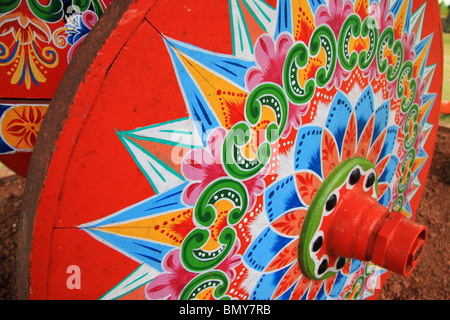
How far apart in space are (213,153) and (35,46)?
0.41m

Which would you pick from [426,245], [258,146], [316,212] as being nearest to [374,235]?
[316,212]

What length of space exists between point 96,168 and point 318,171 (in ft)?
1.41

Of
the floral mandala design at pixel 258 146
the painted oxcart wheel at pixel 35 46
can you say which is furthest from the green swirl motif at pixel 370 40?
the painted oxcart wheel at pixel 35 46

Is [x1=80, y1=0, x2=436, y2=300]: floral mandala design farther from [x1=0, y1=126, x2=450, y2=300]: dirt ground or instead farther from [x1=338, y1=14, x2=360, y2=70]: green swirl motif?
[x1=0, y1=126, x2=450, y2=300]: dirt ground

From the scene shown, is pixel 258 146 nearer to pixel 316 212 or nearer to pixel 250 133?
pixel 250 133

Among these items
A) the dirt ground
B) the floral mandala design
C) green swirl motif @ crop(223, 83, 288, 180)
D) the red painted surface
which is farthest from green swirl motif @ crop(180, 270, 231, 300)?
the dirt ground

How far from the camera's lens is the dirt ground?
1558 mm

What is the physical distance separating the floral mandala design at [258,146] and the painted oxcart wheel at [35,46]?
32 centimetres

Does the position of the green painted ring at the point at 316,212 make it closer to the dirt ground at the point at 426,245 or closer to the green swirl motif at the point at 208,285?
the green swirl motif at the point at 208,285

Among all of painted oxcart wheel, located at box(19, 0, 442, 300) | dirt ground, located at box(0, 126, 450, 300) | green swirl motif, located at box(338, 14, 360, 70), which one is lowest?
dirt ground, located at box(0, 126, 450, 300)

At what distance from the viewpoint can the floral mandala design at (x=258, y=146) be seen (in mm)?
440

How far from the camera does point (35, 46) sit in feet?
2.03
